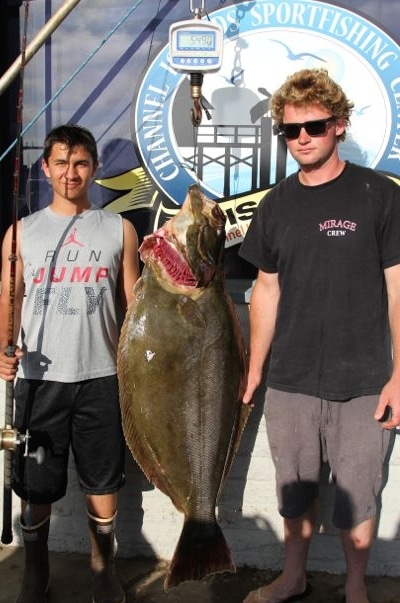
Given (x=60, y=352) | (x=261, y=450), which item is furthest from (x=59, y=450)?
(x=261, y=450)

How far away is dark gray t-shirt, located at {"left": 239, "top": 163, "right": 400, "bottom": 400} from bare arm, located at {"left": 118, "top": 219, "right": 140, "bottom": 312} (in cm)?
63

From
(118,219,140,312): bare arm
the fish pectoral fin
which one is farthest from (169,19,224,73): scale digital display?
the fish pectoral fin

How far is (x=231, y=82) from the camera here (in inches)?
146

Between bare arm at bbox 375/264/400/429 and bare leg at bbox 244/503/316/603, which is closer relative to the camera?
bare arm at bbox 375/264/400/429

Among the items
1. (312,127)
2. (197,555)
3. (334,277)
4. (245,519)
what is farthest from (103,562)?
(312,127)

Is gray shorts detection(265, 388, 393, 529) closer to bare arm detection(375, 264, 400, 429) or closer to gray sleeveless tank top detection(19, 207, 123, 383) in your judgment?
bare arm detection(375, 264, 400, 429)

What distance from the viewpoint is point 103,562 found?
319 centimetres

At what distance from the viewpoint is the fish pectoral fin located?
263 centimetres

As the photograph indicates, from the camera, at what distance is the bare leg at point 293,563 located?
3.15m

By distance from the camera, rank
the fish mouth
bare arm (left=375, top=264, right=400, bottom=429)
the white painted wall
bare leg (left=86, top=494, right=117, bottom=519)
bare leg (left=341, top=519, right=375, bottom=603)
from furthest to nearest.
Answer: the white painted wall < bare leg (left=86, top=494, right=117, bottom=519) < bare leg (left=341, top=519, right=375, bottom=603) < bare arm (left=375, top=264, right=400, bottom=429) < the fish mouth

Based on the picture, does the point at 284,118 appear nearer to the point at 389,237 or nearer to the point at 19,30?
the point at 389,237

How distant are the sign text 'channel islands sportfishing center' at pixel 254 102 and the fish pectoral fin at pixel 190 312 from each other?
1.19 m

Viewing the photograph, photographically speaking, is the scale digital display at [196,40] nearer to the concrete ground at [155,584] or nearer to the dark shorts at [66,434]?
the dark shorts at [66,434]

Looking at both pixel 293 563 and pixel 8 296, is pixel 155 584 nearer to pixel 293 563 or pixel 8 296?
pixel 293 563
